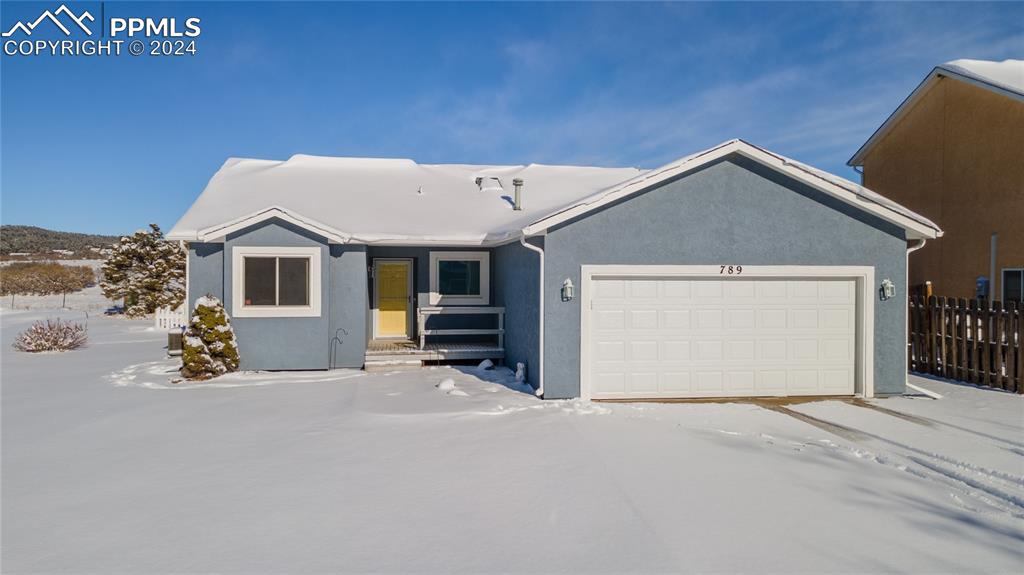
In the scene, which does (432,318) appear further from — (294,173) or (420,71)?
(420,71)

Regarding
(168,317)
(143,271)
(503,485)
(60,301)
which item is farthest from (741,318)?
(60,301)

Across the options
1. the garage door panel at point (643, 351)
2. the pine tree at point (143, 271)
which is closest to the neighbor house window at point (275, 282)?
the garage door panel at point (643, 351)

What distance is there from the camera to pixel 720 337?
28.1 ft

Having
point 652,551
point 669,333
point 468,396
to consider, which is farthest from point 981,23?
point 652,551

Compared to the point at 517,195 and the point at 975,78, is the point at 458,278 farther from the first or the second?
the point at 975,78

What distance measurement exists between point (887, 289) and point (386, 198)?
34.6 feet

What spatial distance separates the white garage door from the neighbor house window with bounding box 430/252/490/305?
4.57 m

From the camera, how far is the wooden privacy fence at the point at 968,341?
866cm

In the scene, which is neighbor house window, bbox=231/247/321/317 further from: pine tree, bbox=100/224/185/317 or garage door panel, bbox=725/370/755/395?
pine tree, bbox=100/224/185/317

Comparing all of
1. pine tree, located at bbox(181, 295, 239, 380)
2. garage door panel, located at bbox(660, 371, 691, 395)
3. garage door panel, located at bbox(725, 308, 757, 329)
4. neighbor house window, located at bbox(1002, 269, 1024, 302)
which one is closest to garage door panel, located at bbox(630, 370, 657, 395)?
garage door panel, located at bbox(660, 371, 691, 395)

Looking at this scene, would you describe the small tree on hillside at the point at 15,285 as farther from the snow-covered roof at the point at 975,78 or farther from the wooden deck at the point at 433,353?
the snow-covered roof at the point at 975,78

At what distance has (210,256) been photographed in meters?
10.3

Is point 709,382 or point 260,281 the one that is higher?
point 260,281

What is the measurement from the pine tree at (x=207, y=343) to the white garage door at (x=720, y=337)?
671cm
